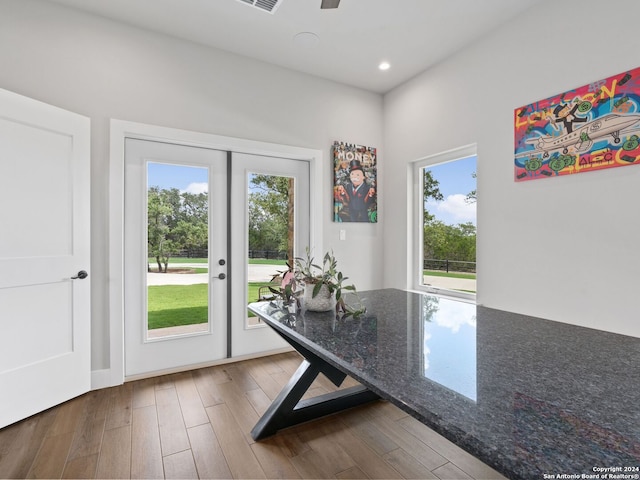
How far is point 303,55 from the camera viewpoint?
3035 millimetres

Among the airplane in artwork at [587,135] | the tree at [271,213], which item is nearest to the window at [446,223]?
the airplane in artwork at [587,135]

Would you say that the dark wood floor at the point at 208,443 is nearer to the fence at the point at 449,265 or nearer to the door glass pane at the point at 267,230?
the door glass pane at the point at 267,230

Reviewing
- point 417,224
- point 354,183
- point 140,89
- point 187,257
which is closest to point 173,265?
point 187,257

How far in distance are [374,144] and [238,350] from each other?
2.62 m

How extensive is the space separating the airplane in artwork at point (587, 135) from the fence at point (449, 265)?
1055 millimetres

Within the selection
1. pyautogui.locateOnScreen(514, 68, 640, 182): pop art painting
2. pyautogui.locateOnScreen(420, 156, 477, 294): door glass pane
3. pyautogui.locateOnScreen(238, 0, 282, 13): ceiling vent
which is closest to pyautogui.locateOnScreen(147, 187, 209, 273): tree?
pyautogui.locateOnScreen(238, 0, 282, 13): ceiling vent

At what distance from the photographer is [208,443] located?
6.08ft

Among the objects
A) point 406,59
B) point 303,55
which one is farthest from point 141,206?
point 406,59

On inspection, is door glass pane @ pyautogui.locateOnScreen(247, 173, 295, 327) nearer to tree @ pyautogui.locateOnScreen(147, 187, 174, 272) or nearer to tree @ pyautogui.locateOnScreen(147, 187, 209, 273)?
tree @ pyautogui.locateOnScreen(147, 187, 209, 273)

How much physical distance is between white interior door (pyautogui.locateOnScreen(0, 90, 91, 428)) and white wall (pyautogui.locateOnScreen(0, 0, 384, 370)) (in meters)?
0.13

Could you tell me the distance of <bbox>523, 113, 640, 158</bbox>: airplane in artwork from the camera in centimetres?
199

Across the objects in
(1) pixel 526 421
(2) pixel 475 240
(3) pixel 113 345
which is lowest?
(3) pixel 113 345

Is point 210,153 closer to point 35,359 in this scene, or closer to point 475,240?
point 35,359

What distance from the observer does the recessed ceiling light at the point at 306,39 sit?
2.73 metres
